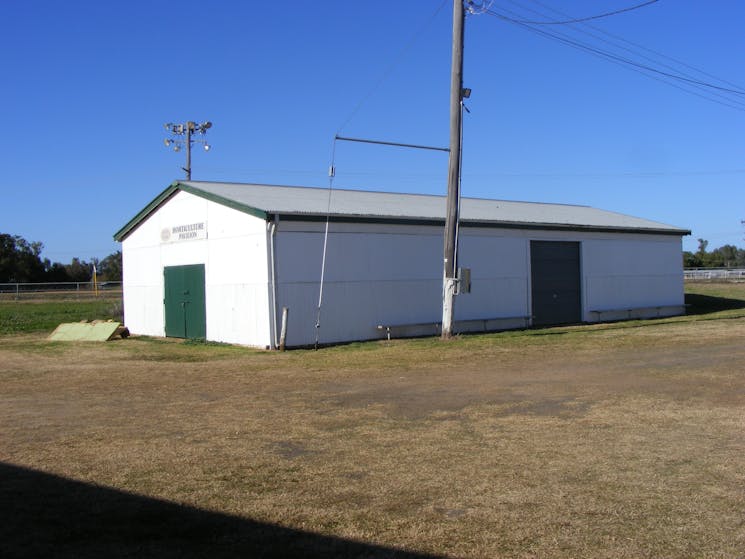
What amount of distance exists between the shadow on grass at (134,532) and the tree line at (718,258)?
107 metres

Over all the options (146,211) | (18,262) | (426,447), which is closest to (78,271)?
(18,262)

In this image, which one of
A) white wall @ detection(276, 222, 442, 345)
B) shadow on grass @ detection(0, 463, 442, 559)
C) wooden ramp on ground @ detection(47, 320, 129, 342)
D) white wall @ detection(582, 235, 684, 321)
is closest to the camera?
shadow on grass @ detection(0, 463, 442, 559)

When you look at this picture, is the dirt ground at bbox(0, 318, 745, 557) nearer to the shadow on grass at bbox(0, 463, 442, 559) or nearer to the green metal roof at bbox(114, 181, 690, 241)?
the shadow on grass at bbox(0, 463, 442, 559)

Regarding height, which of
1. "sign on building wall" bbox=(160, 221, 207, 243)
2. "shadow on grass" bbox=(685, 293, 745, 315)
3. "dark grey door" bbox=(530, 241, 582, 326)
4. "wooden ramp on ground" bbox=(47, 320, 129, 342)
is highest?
"sign on building wall" bbox=(160, 221, 207, 243)

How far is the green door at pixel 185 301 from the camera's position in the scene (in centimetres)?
2198

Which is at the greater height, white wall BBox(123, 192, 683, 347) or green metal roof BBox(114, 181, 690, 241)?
green metal roof BBox(114, 181, 690, 241)

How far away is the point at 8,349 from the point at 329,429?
578 inches

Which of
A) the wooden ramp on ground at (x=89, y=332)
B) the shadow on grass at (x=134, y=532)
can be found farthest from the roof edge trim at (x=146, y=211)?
the shadow on grass at (x=134, y=532)

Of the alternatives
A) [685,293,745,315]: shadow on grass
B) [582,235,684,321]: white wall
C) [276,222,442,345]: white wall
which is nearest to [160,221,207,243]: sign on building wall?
[276,222,442,345]: white wall

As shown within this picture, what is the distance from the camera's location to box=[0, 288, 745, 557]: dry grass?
5.23 meters

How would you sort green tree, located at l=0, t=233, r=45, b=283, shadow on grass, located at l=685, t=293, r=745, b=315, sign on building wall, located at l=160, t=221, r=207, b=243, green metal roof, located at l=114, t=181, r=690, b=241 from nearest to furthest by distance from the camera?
green metal roof, located at l=114, t=181, r=690, b=241
sign on building wall, located at l=160, t=221, r=207, b=243
shadow on grass, located at l=685, t=293, r=745, b=315
green tree, located at l=0, t=233, r=45, b=283

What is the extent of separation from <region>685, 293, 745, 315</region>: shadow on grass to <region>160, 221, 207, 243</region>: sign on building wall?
19.3 meters

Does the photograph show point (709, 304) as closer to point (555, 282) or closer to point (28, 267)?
point (555, 282)

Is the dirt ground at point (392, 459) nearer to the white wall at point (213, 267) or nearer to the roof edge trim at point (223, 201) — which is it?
the white wall at point (213, 267)
